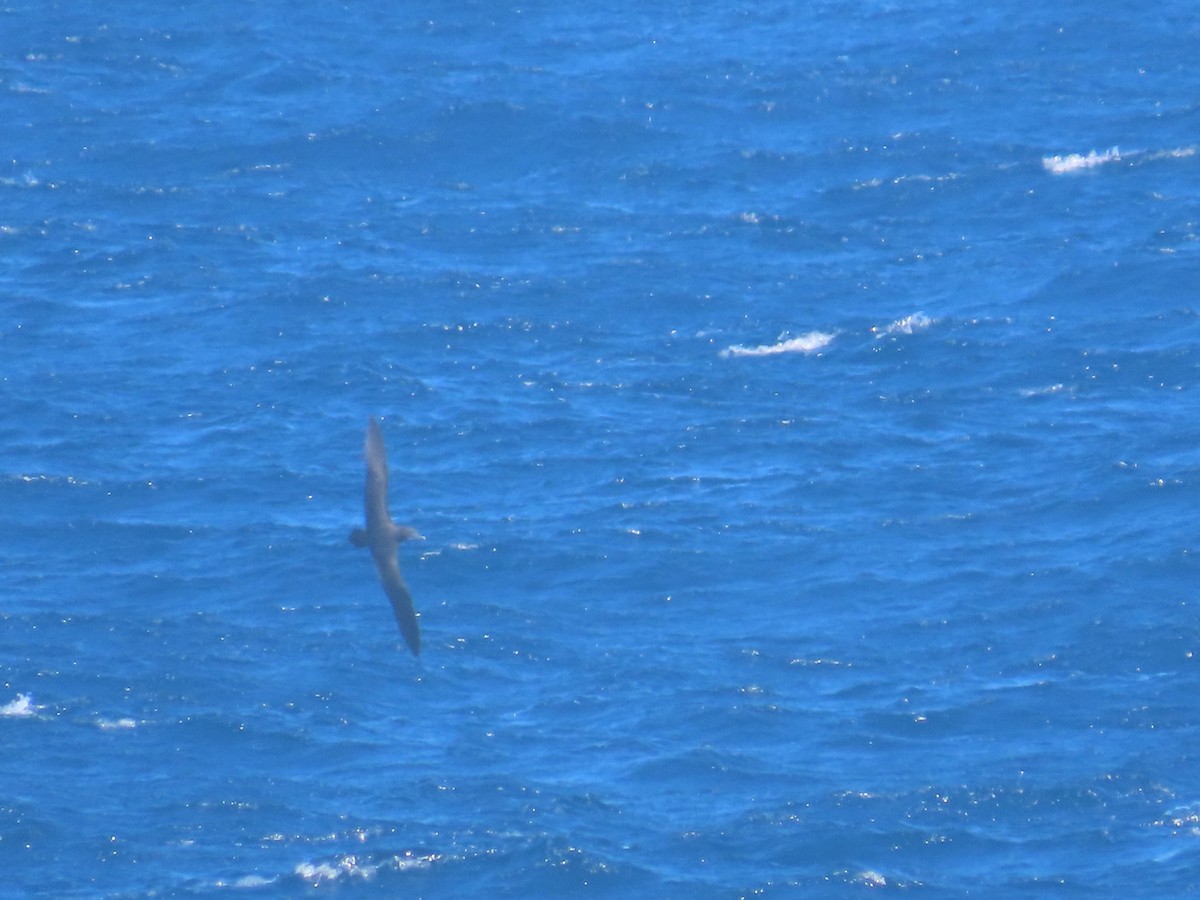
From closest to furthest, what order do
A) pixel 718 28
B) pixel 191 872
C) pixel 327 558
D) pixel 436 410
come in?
pixel 191 872 < pixel 327 558 < pixel 436 410 < pixel 718 28

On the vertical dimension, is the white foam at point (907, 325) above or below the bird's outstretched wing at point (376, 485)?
below

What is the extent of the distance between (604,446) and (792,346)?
6.02 metres

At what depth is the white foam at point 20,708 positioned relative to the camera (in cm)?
4303

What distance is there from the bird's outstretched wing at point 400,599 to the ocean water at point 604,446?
16.7 m

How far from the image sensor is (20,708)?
43125mm

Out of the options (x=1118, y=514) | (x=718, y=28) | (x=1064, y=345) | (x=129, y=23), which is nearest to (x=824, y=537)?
(x=1118, y=514)

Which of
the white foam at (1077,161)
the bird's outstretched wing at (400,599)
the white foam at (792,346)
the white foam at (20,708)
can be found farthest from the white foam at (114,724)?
the white foam at (1077,161)

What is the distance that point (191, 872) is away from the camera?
3953 centimetres

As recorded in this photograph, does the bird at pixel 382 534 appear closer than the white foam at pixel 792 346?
Yes

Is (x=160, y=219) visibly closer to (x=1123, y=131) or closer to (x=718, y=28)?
(x=718, y=28)

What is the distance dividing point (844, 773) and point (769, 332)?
53.8 feet

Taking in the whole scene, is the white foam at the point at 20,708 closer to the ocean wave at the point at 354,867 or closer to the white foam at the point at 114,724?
the white foam at the point at 114,724

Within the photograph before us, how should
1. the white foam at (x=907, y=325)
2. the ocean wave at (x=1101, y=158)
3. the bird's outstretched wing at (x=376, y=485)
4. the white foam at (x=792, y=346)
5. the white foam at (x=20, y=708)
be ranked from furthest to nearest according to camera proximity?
the ocean wave at (x=1101, y=158), the white foam at (x=907, y=325), the white foam at (x=792, y=346), the white foam at (x=20, y=708), the bird's outstretched wing at (x=376, y=485)

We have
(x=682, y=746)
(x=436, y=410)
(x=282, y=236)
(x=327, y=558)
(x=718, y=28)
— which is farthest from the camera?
(x=718, y=28)
